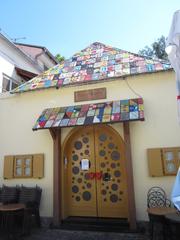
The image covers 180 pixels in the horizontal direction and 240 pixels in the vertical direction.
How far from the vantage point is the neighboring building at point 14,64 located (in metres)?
9.99

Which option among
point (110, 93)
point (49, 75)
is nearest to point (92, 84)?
point (110, 93)

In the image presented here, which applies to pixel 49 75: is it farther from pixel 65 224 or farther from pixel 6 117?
pixel 65 224

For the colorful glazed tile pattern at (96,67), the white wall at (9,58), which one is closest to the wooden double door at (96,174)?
the colorful glazed tile pattern at (96,67)

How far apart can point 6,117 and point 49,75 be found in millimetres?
1985

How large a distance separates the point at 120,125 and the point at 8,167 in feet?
12.1

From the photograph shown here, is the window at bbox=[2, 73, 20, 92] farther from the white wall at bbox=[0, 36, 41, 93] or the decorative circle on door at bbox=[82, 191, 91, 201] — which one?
the decorative circle on door at bbox=[82, 191, 91, 201]

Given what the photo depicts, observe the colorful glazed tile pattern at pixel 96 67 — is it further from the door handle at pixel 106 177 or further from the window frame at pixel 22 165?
the door handle at pixel 106 177

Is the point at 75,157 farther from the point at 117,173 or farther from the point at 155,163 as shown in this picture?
the point at 155,163

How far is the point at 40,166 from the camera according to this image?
22.1 ft

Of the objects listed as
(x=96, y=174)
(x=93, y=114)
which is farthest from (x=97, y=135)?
(x=96, y=174)

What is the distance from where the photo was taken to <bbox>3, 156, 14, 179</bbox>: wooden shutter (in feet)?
23.1

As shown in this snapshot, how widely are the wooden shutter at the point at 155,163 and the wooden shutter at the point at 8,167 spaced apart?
413 centimetres

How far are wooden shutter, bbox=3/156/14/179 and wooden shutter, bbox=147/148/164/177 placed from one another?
13.5 feet

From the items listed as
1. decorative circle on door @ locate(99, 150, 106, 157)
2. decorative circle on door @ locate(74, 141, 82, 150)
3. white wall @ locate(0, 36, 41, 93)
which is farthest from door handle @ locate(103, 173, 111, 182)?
white wall @ locate(0, 36, 41, 93)
